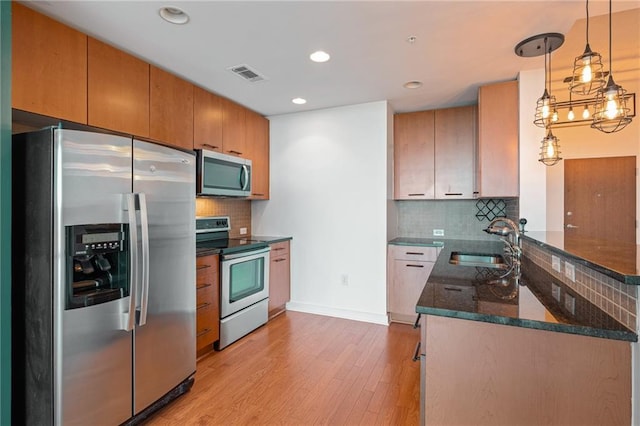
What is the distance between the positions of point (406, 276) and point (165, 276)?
2.41 meters

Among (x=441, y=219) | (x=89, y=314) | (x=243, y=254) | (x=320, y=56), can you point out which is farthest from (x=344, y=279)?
(x=89, y=314)

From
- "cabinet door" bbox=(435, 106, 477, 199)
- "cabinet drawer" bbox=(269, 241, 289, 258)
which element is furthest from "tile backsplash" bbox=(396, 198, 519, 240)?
"cabinet drawer" bbox=(269, 241, 289, 258)

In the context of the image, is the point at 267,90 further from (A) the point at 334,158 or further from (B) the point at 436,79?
(B) the point at 436,79

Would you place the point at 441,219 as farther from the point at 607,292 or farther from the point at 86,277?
the point at 86,277

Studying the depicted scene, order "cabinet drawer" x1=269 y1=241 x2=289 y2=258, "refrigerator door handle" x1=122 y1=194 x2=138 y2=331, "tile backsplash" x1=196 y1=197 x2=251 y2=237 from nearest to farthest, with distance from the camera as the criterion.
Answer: "refrigerator door handle" x1=122 y1=194 x2=138 y2=331, "tile backsplash" x1=196 y1=197 x2=251 y2=237, "cabinet drawer" x1=269 y1=241 x2=289 y2=258

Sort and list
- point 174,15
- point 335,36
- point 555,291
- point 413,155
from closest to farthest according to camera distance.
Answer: point 555,291 → point 174,15 → point 335,36 → point 413,155

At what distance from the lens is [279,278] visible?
12.2ft

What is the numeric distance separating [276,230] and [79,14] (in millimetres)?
2728

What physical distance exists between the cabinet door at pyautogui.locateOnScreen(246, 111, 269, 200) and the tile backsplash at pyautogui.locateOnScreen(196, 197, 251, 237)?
0.95 ft

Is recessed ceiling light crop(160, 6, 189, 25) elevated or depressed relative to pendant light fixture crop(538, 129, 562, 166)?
elevated

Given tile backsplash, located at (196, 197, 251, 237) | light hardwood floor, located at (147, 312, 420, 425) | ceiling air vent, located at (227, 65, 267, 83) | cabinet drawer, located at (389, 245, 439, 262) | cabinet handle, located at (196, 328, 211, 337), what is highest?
ceiling air vent, located at (227, 65, 267, 83)

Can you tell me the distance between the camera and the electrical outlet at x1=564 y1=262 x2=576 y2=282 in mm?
1529

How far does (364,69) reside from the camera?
2.70 meters

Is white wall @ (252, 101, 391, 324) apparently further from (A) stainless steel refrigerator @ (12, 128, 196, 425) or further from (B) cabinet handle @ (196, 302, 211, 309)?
(A) stainless steel refrigerator @ (12, 128, 196, 425)
